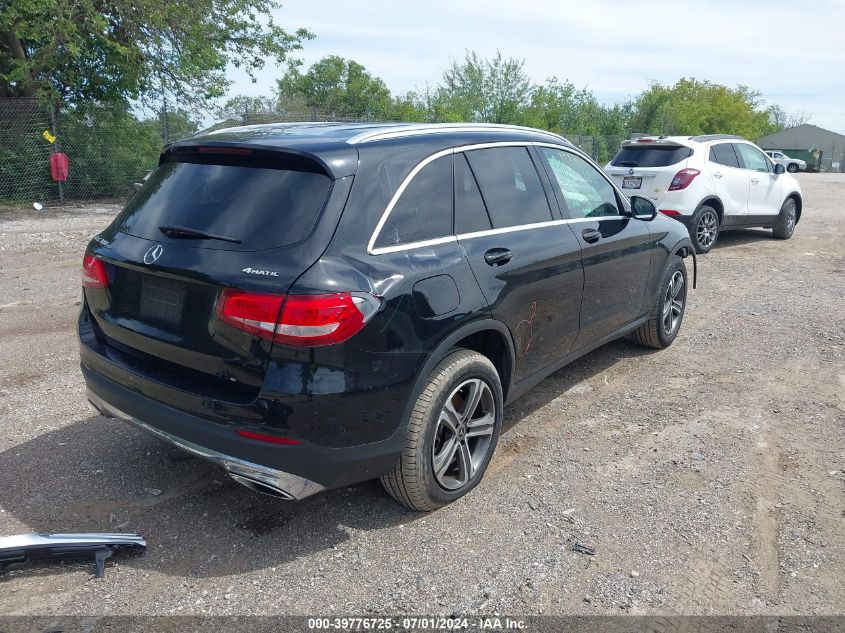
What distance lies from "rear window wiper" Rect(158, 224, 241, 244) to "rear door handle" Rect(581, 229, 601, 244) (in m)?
2.38

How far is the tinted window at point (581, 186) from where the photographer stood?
14.9ft

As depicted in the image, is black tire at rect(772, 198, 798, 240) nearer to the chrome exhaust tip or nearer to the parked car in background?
the parked car in background

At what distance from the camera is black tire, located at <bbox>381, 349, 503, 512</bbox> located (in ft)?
10.6

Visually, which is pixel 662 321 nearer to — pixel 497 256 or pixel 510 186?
pixel 510 186

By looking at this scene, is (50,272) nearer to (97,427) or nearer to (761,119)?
(97,427)

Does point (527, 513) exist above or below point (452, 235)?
below

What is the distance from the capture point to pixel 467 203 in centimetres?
371

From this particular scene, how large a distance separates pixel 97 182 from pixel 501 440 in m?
16.4

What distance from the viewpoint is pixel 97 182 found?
17.7m

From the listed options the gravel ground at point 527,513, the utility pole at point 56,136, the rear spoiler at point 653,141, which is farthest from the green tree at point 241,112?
the gravel ground at point 527,513

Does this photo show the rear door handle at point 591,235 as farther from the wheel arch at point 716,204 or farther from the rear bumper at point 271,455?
the wheel arch at point 716,204

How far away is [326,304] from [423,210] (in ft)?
2.80

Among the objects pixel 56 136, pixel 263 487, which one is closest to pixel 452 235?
pixel 263 487

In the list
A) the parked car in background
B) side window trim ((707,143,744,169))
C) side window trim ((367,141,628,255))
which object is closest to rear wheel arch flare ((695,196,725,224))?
side window trim ((707,143,744,169))
